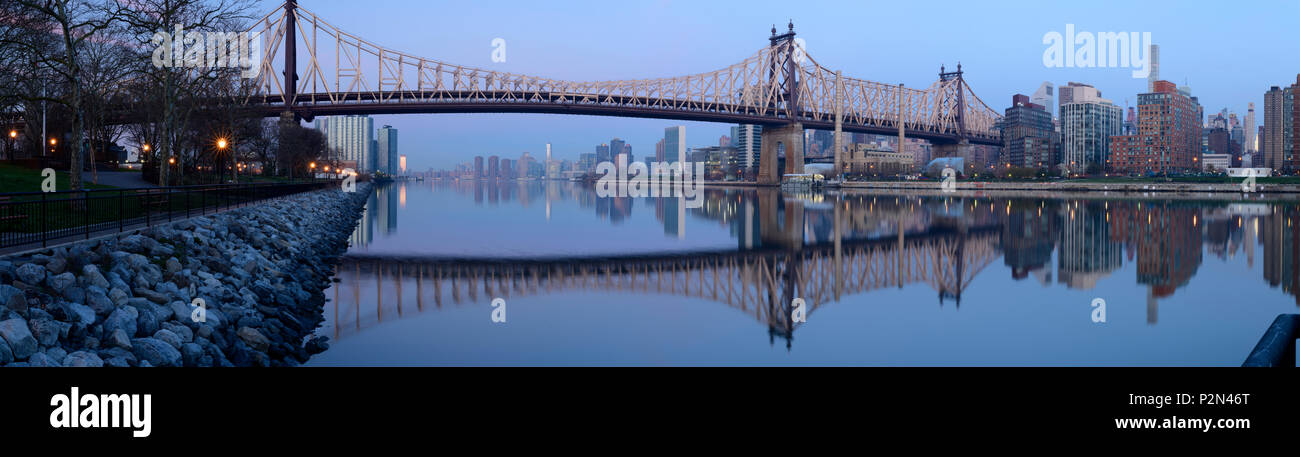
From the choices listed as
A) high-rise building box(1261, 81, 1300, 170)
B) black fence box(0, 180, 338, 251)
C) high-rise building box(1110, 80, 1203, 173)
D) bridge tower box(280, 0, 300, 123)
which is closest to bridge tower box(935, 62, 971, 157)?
high-rise building box(1110, 80, 1203, 173)

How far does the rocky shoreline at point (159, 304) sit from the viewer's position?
27.3 ft

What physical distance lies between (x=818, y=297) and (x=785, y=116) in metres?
89.5

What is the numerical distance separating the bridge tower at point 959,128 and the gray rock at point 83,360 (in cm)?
12967

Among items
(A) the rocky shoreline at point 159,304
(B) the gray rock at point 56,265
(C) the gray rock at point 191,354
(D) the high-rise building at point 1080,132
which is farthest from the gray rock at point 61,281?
(D) the high-rise building at point 1080,132

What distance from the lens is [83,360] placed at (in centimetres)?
768

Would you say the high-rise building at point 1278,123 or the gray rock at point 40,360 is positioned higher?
the high-rise building at point 1278,123

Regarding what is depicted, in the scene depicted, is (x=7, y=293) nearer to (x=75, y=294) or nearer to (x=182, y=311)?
(x=75, y=294)

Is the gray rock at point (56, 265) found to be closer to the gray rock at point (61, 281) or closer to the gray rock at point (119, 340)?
the gray rock at point (61, 281)

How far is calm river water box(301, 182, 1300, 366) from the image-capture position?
11102mm

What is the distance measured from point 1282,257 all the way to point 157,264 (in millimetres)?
26453

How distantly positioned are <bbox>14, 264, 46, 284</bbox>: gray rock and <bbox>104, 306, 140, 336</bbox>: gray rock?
0.93 metres

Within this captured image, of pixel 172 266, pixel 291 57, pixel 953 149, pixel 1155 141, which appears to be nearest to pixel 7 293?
pixel 172 266

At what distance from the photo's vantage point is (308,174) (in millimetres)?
84188
